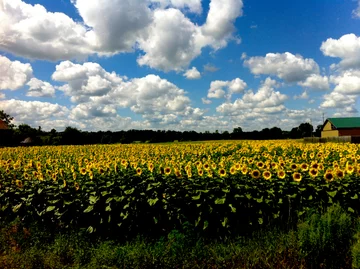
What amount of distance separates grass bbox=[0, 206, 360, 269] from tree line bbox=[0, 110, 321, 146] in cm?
3588

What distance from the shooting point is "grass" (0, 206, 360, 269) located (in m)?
4.30

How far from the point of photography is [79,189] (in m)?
→ 6.37

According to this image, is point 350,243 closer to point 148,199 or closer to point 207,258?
point 207,258

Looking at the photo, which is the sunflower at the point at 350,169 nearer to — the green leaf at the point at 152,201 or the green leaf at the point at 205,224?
the green leaf at the point at 205,224

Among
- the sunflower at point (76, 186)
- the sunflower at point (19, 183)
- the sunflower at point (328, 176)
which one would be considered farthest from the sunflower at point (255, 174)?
the sunflower at point (19, 183)

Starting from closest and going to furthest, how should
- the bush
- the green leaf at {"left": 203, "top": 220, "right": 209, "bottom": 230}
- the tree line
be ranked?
the bush → the green leaf at {"left": 203, "top": 220, "right": 209, "bottom": 230} → the tree line

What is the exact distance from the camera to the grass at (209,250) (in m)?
4.30

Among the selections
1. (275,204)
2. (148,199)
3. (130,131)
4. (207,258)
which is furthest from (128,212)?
(130,131)

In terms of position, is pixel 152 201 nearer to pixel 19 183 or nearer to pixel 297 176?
pixel 297 176

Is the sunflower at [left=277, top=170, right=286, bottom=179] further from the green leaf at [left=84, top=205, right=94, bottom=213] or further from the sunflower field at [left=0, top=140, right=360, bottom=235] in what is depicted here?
the green leaf at [left=84, top=205, right=94, bottom=213]

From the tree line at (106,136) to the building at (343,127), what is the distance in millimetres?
8558

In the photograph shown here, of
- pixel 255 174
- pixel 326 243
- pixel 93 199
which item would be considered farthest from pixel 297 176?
pixel 93 199

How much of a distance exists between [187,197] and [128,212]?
3.62 feet

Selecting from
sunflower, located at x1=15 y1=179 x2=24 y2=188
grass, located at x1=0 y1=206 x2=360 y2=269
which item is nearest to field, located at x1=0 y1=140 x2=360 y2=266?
grass, located at x1=0 y1=206 x2=360 y2=269
